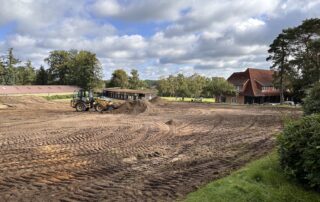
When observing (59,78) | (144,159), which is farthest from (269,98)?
(144,159)

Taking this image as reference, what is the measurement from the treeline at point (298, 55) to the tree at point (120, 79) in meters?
39.3

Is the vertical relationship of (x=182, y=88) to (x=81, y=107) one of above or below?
above

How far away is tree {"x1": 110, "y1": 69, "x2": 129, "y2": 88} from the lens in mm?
81556

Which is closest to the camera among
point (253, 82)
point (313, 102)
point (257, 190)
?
point (257, 190)

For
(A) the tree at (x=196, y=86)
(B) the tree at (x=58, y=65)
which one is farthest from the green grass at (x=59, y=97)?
(A) the tree at (x=196, y=86)

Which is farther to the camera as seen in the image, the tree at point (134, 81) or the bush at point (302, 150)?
the tree at point (134, 81)

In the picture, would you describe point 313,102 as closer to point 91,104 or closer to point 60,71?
point 91,104

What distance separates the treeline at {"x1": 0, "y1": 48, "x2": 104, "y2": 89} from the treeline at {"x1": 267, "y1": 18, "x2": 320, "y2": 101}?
97.2 ft

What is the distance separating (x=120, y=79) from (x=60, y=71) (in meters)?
14.0

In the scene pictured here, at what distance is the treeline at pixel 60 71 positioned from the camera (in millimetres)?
61625

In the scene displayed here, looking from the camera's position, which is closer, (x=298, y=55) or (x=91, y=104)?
(x=91, y=104)

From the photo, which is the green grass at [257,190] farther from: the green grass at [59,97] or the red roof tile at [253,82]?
the red roof tile at [253,82]

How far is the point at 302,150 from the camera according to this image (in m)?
6.86

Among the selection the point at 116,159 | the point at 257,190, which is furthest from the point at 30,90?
the point at 257,190
